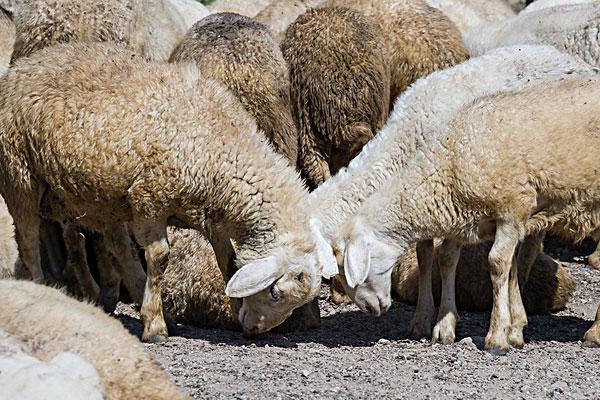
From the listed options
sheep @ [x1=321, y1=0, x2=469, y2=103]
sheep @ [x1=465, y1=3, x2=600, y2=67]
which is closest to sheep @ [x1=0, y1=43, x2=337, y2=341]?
sheep @ [x1=321, y1=0, x2=469, y2=103]

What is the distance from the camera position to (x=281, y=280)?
857cm

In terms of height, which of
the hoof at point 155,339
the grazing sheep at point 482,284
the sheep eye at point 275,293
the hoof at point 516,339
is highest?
the sheep eye at point 275,293

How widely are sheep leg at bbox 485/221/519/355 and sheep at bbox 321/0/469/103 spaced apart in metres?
3.02

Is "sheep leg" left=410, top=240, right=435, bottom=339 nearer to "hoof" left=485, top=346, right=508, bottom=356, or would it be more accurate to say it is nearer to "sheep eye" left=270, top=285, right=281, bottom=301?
"hoof" left=485, top=346, right=508, bottom=356

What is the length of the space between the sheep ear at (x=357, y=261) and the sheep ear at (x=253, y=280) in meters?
0.62

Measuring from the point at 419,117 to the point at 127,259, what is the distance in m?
2.48

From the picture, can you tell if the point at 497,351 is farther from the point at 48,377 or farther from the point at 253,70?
Answer: the point at 48,377

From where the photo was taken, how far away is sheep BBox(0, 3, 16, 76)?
12.0 meters

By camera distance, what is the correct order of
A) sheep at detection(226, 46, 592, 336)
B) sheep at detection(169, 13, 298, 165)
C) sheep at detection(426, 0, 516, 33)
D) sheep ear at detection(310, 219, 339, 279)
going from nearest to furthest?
sheep ear at detection(310, 219, 339, 279)
sheep at detection(226, 46, 592, 336)
sheep at detection(169, 13, 298, 165)
sheep at detection(426, 0, 516, 33)

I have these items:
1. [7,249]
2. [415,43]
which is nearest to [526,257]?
[415,43]

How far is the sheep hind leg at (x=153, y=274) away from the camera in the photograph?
8805 millimetres

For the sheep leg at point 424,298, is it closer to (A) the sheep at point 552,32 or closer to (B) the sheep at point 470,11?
(A) the sheep at point 552,32

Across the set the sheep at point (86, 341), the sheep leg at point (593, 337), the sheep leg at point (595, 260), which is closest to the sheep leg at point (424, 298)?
the sheep leg at point (593, 337)

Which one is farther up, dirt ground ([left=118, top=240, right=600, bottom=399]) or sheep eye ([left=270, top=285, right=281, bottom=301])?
sheep eye ([left=270, top=285, right=281, bottom=301])
